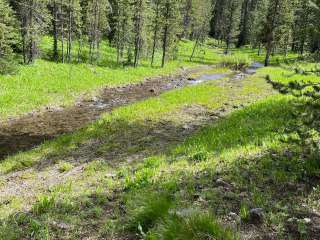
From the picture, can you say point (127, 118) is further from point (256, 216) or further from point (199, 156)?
point (256, 216)

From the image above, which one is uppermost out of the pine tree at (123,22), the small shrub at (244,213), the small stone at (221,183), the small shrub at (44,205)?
the pine tree at (123,22)

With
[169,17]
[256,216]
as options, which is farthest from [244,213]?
[169,17]

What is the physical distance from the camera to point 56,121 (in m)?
22.9

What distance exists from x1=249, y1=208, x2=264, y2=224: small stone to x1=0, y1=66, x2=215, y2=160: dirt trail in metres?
12.3

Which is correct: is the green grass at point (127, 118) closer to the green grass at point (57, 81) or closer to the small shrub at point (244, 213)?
the green grass at point (57, 81)

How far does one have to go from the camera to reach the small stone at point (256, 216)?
282 inches

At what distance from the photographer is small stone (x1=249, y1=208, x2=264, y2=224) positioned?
7.15 meters

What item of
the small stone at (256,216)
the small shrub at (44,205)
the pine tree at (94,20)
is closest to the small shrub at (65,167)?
the small shrub at (44,205)

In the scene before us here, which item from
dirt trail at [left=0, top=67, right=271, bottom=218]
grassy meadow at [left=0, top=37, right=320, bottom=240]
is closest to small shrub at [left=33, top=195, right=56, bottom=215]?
grassy meadow at [left=0, top=37, right=320, bottom=240]

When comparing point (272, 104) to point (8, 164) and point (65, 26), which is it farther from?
point (65, 26)

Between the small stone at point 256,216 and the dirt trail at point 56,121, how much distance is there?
1227 centimetres

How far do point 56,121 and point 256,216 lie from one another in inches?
696

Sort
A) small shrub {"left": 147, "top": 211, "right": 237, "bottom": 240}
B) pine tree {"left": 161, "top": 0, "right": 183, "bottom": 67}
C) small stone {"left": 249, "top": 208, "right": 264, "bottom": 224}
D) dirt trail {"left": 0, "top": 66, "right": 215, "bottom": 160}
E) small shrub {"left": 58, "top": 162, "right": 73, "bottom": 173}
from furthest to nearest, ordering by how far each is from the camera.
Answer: pine tree {"left": 161, "top": 0, "right": 183, "bottom": 67} → dirt trail {"left": 0, "top": 66, "right": 215, "bottom": 160} → small shrub {"left": 58, "top": 162, "right": 73, "bottom": 173} → small stone {"left": 249, "top": 208, "right": 264, "bottom": 224} → small shrub {"left": 147, "top": 211, "right": 237, "bottom": 240}

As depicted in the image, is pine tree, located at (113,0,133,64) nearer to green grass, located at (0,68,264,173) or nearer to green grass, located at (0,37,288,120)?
green grass, located at (0,37,288,120)
